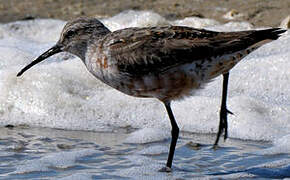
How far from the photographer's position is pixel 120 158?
6.22 metres

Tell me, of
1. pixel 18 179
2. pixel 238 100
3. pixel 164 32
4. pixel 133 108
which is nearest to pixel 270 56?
pixel 238 100

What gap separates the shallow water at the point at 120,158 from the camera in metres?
5.78

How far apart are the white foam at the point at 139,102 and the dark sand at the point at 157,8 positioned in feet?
3.74

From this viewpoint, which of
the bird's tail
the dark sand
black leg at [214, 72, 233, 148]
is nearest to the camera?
the bird's tail

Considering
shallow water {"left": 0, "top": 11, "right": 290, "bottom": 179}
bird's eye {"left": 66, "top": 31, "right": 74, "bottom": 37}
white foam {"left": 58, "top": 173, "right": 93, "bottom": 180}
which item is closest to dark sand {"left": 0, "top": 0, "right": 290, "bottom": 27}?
shallow water {"left": 0, "top": 11, "right": 290, "bottom": 179}

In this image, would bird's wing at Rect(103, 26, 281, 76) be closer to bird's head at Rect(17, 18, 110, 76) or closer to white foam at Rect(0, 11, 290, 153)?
bird's head at Rect(17, 18, 110, 76)

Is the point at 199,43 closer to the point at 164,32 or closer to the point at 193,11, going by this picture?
the point at 164,32

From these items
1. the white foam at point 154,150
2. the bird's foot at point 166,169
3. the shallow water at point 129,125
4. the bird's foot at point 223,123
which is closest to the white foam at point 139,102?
the shallow water at point 129,125

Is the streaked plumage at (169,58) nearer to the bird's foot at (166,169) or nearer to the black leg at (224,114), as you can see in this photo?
A: the bird's foot at (166,169)

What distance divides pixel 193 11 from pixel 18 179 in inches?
198

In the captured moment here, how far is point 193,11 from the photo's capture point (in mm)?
10117

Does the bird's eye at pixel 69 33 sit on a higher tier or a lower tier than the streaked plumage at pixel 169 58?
→ higher

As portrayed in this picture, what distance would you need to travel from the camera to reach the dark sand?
972cm

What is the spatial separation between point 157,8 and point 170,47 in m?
4.85
